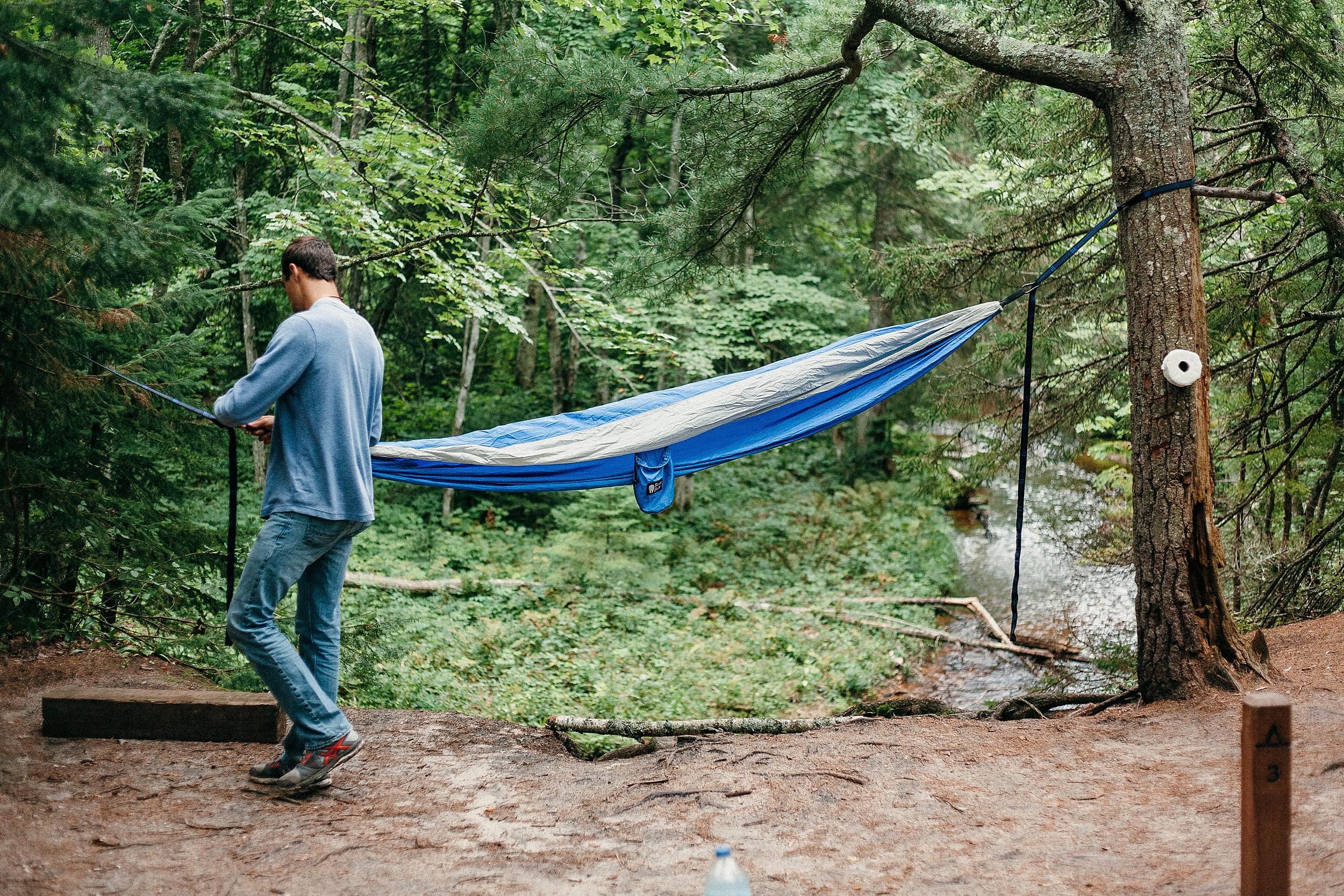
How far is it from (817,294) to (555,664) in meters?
6.47

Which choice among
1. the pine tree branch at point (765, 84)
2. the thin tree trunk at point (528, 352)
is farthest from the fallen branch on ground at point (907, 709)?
the thin tree trunk at point (528, 352)

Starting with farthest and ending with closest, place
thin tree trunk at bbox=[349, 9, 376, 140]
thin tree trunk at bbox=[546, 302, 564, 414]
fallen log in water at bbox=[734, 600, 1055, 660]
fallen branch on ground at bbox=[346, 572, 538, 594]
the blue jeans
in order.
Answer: thin tree trunk at bbox=[546, 302, 564, 414], fallen branch on ground at bbox=[346, 572, 538, 594], thin tree trunk at bbox=[349, 9, 376, 140], fallen log in water at bbox=[734, 600, 1055, 660], the blue jeans

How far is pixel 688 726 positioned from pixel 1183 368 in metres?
2.49

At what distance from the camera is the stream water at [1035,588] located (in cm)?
645

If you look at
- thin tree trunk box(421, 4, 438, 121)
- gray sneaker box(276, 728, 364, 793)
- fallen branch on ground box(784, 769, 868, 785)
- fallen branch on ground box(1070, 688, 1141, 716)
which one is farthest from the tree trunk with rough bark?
thin tree trunk box(421, 4, 438, 121)

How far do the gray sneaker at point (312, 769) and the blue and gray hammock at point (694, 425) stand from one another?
1.16 meters

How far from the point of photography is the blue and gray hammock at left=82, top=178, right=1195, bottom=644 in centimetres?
370

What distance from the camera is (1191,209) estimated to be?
364 cm

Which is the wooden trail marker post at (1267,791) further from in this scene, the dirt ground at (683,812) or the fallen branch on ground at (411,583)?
the fallen branch on ground at (411,583)

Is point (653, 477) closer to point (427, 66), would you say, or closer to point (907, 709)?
point (907, 709)

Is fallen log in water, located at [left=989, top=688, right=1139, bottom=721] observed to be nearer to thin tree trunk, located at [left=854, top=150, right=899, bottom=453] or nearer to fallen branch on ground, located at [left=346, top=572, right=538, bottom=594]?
fallen branch on ground, located at [left=346, top=572, right=538, bottom=594]

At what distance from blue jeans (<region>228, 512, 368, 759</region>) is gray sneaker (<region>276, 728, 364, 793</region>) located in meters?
0.02

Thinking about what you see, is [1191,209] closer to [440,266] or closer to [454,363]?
[440,266]

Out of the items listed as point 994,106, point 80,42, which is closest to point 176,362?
point 80,42
